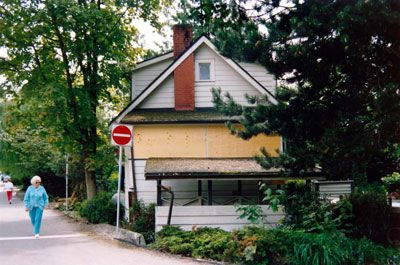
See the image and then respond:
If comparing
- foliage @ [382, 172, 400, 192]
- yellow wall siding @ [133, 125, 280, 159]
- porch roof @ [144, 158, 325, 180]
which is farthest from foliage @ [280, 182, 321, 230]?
foliage @ [382, 172, 400, 192]

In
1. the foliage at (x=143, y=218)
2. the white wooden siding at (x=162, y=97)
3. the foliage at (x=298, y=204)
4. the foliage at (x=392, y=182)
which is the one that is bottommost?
the foliage at (x=392, y=182)

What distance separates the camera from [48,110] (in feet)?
56.2

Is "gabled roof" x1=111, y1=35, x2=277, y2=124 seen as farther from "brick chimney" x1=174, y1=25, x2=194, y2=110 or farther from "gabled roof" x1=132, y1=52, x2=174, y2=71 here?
"gabled roof" x1=132, y1=52, x2=174, y2=71

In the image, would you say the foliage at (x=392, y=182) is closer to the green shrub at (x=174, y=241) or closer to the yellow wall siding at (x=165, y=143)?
the yellow wall siding at (x=165, y=143)

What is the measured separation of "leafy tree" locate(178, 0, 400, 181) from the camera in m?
9.93

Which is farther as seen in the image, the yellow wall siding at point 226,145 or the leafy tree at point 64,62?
the leafy tree at point 64,62

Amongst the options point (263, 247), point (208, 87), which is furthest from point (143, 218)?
point (263, 247)

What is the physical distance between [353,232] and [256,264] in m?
3.43

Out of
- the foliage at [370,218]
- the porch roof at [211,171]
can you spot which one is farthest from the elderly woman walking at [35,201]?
the foliage at [370,218]

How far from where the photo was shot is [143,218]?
14.5 meters

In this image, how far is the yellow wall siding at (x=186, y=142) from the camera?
1619 centimetres

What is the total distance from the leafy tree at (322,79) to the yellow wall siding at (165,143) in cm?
507

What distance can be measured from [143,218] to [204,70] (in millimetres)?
6696

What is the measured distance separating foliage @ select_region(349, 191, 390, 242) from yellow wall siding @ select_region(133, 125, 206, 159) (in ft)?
21.8
